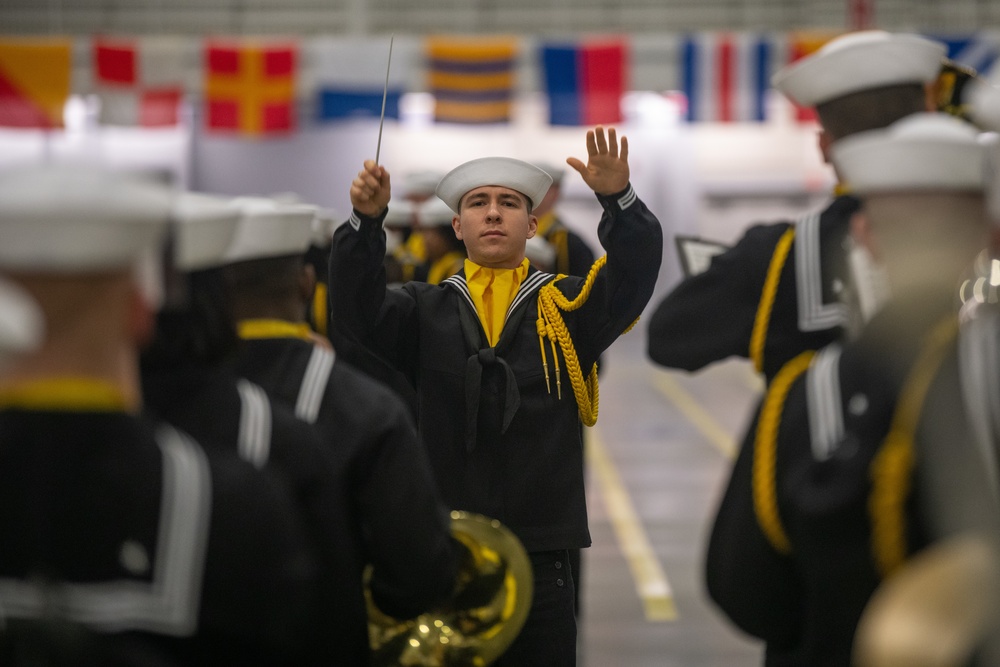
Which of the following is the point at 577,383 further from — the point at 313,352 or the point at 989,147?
the point at 989,147

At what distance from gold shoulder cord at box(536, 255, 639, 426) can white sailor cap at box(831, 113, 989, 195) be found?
1589 mm

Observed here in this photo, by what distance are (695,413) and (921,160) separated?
1269 cm

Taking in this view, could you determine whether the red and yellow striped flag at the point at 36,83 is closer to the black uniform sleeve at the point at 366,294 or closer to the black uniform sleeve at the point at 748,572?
the black uniform sleeve at the point at 366,294

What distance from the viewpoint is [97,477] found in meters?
1.66

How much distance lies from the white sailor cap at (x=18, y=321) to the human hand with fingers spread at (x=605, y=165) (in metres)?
1.88

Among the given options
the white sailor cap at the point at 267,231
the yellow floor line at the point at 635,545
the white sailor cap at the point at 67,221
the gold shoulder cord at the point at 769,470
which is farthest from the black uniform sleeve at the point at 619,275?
the yellow floor line at the point at 635,545

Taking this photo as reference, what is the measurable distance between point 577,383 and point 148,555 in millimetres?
1974

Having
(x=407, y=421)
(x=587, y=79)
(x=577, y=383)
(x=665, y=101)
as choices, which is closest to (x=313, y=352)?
(x=407, y=421)

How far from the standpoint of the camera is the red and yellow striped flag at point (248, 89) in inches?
562

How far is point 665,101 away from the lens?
1967 cm

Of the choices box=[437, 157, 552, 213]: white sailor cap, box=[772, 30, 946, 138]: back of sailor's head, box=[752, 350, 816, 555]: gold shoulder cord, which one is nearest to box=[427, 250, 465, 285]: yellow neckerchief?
box=[437, 157, 552, 213]: white sailor cap

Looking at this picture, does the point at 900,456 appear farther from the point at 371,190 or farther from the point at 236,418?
the point at 371,190

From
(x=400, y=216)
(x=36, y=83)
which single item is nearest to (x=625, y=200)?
(x=400, y=216)

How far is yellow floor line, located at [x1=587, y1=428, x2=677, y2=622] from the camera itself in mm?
6547
